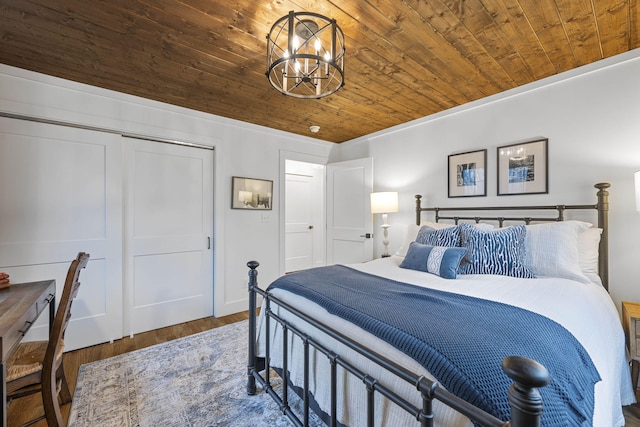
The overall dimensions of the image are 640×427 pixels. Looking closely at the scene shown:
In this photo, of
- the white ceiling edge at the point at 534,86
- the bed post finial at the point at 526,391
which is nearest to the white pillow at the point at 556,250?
the white ceiling edge at the point at 534,86

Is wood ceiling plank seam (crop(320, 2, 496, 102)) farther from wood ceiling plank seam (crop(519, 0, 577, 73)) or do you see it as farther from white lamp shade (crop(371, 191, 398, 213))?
white lamp shade (crop(371, 191, 398, 213))

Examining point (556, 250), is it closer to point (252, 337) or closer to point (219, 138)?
point (252, 337)

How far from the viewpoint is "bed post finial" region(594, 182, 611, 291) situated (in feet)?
6.90

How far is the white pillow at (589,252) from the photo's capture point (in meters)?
2.00

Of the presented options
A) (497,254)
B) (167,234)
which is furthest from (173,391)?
(497,254)

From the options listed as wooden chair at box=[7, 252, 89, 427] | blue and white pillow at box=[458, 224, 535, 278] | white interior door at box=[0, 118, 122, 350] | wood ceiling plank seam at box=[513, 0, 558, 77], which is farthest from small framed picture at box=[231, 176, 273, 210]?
wood ceiling plank seam at box=[513, 0, 558, 77]

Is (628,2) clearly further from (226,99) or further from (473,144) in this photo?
(226,99)

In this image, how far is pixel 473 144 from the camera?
295 cm

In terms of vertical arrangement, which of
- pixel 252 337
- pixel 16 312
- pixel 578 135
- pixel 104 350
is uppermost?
pixel 578 135

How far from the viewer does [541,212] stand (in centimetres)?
247

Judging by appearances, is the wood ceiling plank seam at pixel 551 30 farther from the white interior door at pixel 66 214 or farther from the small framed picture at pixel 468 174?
the white interior door at pixel 66 214

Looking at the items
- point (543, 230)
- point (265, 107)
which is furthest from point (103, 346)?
point (543, 230)

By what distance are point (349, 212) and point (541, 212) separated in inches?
88.0

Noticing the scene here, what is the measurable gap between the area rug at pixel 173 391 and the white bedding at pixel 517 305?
33cm
